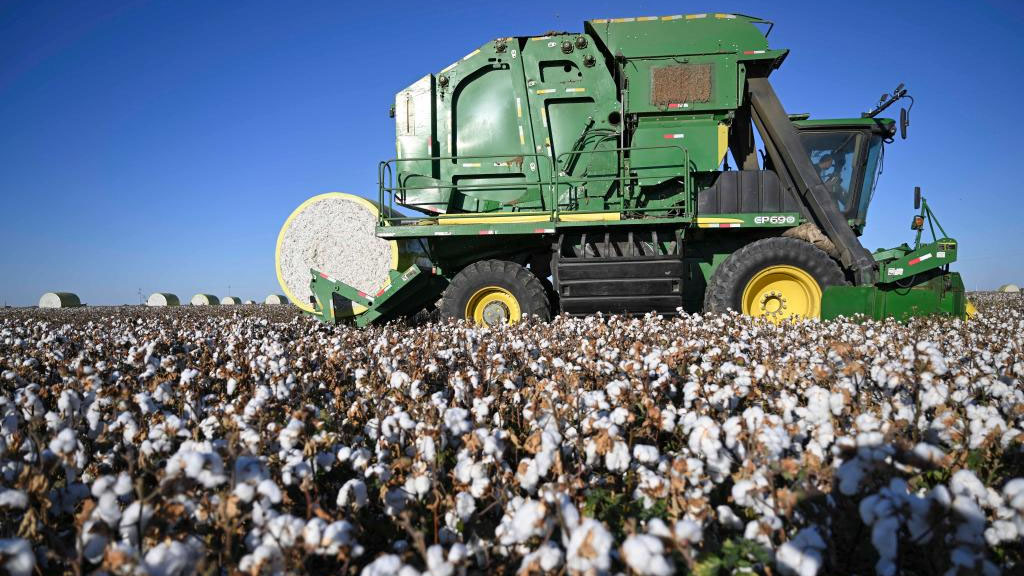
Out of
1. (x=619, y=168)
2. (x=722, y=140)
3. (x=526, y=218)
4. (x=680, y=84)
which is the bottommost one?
(x=526, y=218)

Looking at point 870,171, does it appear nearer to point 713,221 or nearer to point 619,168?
point 713,221

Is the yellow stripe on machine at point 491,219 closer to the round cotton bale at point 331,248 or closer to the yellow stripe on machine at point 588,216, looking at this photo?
the yellow stripe on machine at point 588,216

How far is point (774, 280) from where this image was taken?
767cm

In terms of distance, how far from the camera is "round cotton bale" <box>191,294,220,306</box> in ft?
85.7

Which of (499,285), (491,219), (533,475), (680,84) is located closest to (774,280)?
(680,84)

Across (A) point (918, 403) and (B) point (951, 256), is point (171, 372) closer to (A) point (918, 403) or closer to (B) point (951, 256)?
(A) point (918, 403)

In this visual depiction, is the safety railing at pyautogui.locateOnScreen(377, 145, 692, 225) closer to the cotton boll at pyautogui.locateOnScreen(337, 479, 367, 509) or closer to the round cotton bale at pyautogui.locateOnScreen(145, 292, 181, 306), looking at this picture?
the cotton boll at pyautogui.locateOnScreen(337, 479, 367, 509)

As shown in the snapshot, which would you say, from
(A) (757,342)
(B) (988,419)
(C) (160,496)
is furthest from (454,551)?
(A) (757,342)

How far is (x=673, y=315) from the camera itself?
7.61m

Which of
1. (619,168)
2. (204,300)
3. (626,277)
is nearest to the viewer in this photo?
(626,277)

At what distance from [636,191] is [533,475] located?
6.94 metres

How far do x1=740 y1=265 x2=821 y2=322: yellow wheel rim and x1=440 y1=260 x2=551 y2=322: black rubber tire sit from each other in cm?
280

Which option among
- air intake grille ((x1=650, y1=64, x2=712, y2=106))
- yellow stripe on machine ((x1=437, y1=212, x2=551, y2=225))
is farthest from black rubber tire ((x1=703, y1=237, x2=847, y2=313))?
yellow stripe on machine ((x1=437, y1=212, x2=551, y2=225))

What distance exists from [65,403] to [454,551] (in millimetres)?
2334
